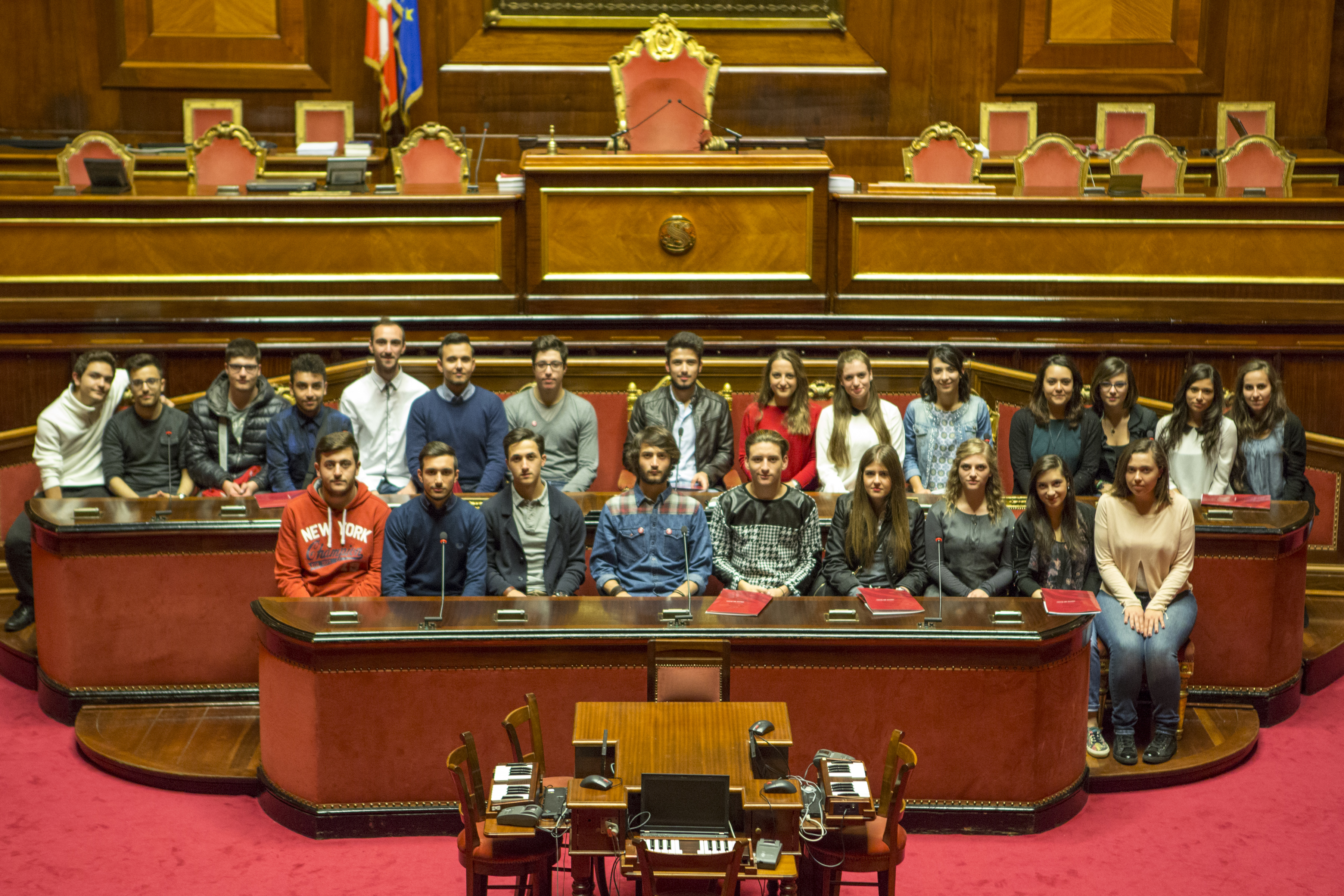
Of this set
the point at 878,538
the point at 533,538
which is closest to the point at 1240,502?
the point at 878,538

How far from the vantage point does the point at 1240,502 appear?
5.04 meters

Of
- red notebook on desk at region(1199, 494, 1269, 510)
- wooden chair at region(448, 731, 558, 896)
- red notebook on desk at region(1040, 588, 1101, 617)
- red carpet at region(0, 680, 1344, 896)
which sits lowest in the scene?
red carpet at region(0, 680, 1344, 896)

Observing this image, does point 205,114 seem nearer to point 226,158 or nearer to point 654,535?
point 226,158

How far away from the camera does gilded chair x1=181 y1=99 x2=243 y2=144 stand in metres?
9.62

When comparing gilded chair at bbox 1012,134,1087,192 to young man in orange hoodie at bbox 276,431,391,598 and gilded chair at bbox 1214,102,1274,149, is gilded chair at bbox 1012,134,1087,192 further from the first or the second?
young man in orange hoodie at bbox 276,431,391,598

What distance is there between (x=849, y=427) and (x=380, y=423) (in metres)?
2.02

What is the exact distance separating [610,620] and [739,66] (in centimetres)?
687

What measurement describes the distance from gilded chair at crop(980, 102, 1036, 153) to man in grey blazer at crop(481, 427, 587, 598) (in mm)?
6237

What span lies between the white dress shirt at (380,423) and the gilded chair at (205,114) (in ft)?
15.5

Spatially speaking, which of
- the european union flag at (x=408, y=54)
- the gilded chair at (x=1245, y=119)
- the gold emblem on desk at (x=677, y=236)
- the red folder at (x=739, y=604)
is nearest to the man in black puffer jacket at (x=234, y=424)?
the red folder at (x=739, y=604)

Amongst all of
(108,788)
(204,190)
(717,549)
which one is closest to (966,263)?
(717,549)

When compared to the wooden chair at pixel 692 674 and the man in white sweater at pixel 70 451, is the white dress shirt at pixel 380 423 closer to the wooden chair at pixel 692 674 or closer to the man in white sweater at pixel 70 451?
the man in white sweater at pixel 70 451

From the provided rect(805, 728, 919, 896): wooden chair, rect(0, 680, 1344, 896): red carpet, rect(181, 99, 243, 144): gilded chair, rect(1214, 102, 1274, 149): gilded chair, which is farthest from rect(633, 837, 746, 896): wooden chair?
rect(1214, 102, 1274, 149): gilded chair

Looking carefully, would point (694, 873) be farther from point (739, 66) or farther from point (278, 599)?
point (739, 66)
